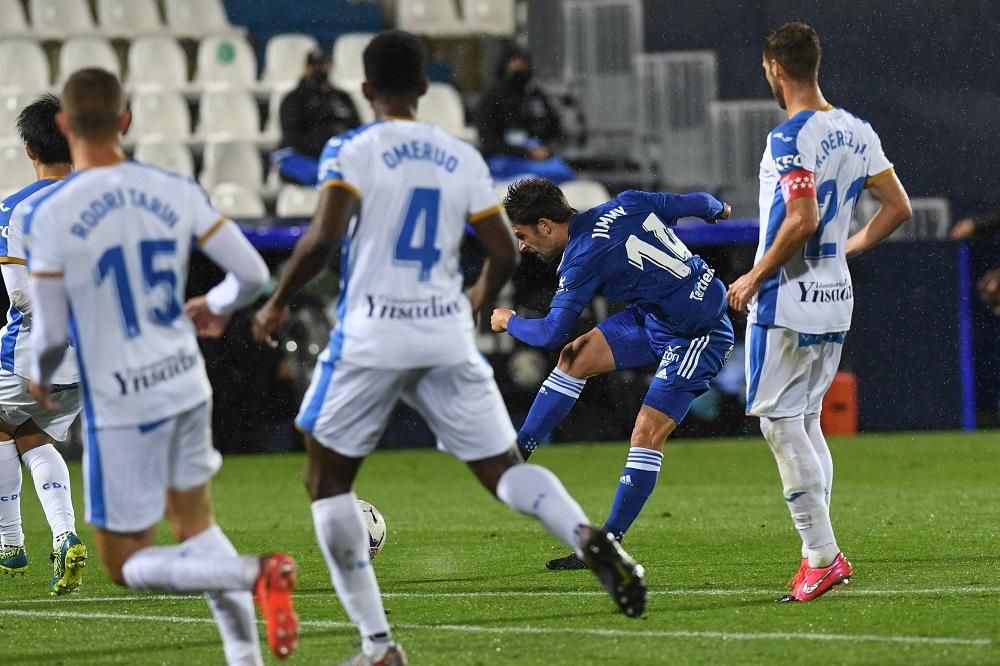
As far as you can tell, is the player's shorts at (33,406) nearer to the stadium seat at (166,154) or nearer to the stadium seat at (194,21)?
the stadium seat at (166,154)

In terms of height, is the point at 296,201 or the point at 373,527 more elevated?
the point at 373,527

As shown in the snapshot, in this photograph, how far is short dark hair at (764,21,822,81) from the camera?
5.79m

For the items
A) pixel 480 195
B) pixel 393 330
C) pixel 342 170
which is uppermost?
pixel 342 170

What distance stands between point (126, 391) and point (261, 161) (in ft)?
43.4

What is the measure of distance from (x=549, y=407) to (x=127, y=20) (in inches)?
499

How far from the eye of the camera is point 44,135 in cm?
643

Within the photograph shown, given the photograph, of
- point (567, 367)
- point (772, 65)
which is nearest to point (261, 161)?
point (567, 367)

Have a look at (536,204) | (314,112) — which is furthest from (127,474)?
(314,112)

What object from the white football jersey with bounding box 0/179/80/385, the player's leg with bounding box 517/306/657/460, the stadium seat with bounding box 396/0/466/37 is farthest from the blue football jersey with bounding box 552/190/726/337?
the stadium seat with bounding box 396/0/466/37

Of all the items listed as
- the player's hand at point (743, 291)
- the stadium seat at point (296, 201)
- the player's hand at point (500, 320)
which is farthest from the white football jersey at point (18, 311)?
the stadium seat at point (296, 201)

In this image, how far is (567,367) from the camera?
7520mm

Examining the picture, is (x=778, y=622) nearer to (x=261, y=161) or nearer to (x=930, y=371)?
(x=930, y=371)

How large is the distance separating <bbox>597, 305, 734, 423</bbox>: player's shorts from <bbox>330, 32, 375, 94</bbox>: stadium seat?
10.9m

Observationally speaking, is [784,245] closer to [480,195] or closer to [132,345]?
[480,195]
